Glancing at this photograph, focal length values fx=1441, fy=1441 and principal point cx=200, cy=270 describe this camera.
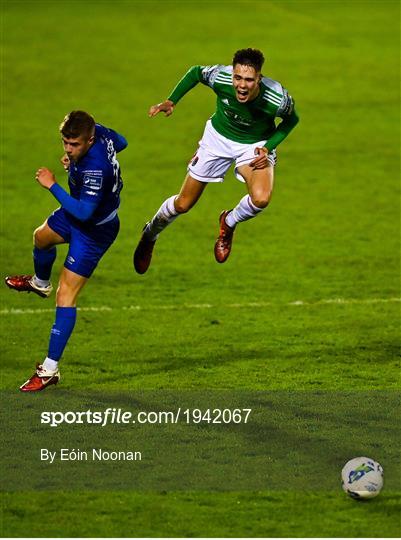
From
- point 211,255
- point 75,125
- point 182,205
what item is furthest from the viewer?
point 211,255

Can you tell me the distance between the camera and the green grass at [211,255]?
40.7 ft

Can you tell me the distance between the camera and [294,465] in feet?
43.4

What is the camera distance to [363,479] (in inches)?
482

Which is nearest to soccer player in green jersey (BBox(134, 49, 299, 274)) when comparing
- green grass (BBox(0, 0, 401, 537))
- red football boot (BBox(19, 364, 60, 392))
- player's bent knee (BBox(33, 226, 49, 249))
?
player's bent knee (BBox(33, 226, 49, 249))

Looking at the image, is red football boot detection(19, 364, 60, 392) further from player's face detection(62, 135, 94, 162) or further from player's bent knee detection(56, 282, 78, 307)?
player's face detection(62, 135, 94, 162)

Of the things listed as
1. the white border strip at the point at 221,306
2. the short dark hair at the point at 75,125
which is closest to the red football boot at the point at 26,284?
the short dark hair at the point at 75,125

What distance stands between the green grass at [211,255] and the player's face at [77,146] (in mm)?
2766

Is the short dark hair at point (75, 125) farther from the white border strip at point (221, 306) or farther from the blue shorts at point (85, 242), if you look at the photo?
the white border strip at point (221, 306)

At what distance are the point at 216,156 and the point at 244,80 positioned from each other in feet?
5.28

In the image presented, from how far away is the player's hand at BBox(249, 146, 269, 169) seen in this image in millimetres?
14245

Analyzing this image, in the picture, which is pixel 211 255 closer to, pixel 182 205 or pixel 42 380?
pixel 182 205

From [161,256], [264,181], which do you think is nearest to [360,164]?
[161,256]

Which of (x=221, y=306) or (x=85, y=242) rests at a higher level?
(x=85, y=242)

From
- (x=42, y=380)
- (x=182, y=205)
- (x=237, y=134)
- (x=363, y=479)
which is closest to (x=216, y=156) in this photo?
(x=237, y=134)
